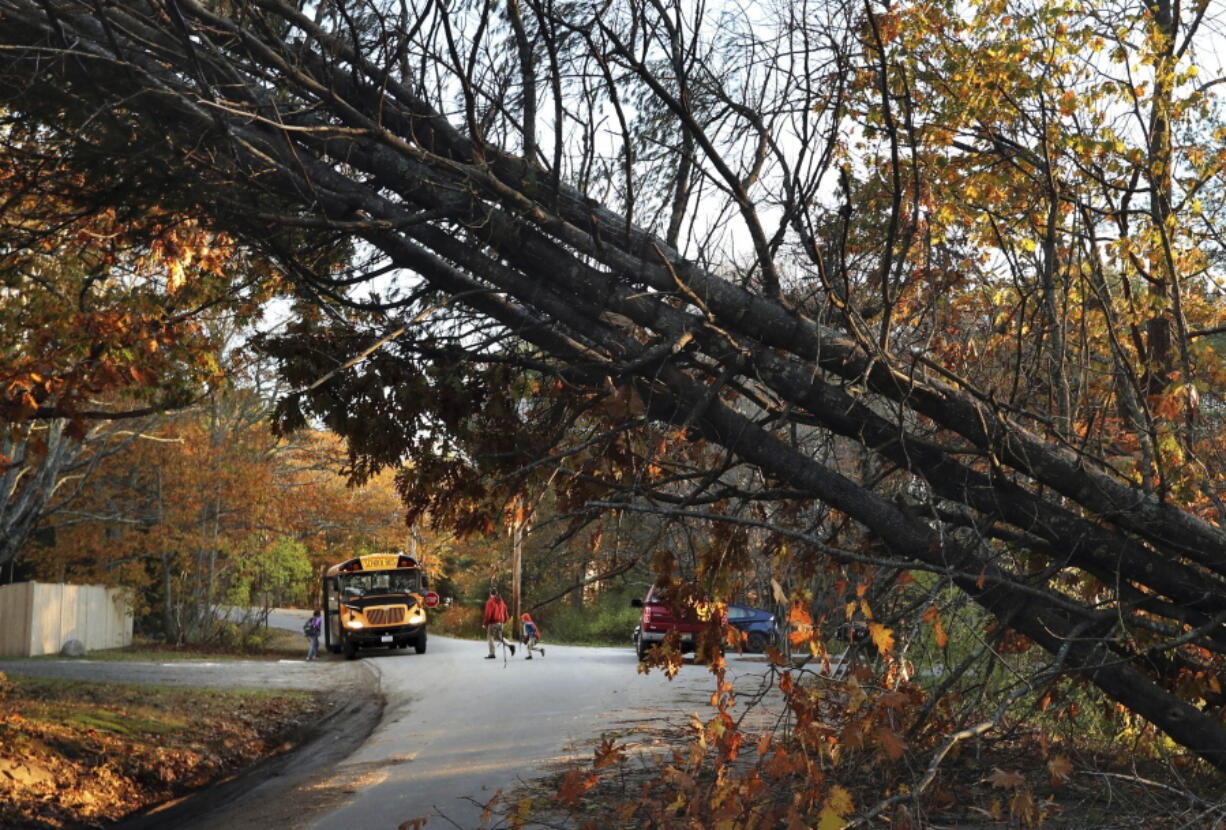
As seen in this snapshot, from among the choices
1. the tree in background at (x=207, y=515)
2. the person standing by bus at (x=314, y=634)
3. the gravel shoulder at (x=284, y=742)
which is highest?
the tree in background at (x=207, y=515)

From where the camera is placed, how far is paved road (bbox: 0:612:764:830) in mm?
9750

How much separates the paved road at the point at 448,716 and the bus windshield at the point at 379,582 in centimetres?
261

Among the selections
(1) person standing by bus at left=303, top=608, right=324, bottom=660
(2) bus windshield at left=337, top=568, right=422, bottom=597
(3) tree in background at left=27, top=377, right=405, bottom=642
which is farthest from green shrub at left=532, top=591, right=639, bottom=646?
(2) bus windshield at left=337, top=568, right=422, bottom=597

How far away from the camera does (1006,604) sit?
725 centimetres

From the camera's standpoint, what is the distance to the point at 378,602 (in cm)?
3312

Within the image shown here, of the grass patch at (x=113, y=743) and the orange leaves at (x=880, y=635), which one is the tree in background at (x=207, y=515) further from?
the orange leaves at (x=880, y=635)

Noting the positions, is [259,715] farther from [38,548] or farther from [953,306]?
[38,548]

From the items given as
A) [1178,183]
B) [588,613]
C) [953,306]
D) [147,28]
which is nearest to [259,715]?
[953,306]

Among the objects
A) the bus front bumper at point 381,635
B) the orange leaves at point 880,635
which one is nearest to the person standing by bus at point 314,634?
the bus front bumper at point 381,635

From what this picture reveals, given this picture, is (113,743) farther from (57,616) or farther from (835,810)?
(57,616)

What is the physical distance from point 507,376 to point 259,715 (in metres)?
11.5

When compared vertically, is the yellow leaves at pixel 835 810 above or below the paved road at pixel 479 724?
above

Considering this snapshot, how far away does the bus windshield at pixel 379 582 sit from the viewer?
33.1 metres

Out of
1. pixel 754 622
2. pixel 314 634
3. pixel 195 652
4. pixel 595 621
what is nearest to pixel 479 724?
pixel 754 622
